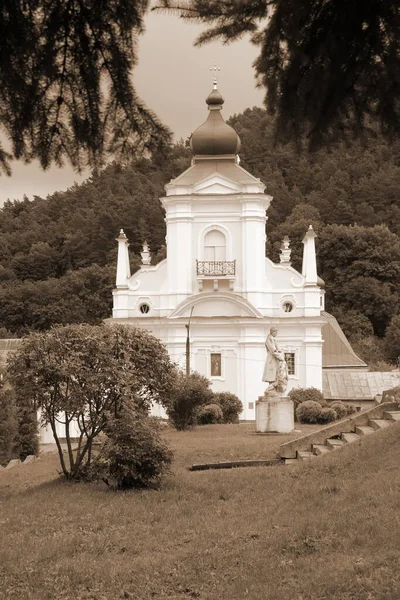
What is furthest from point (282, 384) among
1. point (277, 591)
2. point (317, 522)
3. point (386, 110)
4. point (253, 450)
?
point (386, 110)

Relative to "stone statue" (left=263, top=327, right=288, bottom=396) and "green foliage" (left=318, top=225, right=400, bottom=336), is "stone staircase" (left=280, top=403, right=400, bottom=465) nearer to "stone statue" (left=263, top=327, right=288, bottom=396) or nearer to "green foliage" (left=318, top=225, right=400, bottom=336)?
"stone statue" (left=263, top=327, right=288, bottom=396)

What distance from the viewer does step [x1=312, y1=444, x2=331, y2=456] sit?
20781 millimetres

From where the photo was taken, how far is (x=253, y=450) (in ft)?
75.2

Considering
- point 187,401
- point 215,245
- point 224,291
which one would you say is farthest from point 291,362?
point 187,401

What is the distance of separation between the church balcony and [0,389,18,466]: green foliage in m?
10.7

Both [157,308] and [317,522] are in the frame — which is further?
[157,308]

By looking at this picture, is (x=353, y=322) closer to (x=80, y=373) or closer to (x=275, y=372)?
(x=275, y=372)

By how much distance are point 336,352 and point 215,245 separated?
13.2m

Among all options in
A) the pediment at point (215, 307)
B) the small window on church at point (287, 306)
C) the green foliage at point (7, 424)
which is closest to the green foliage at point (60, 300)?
the pediment at point (215, 307)

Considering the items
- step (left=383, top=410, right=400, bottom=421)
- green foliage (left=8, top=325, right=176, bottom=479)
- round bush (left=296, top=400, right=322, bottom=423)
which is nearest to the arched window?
round bush (left=296, top=400, right=322, bottom=423)

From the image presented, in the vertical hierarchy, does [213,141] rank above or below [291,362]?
above

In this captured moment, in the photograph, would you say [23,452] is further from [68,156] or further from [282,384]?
[68,156]

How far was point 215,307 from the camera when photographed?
150 ft

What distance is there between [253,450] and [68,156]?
16.6 m
